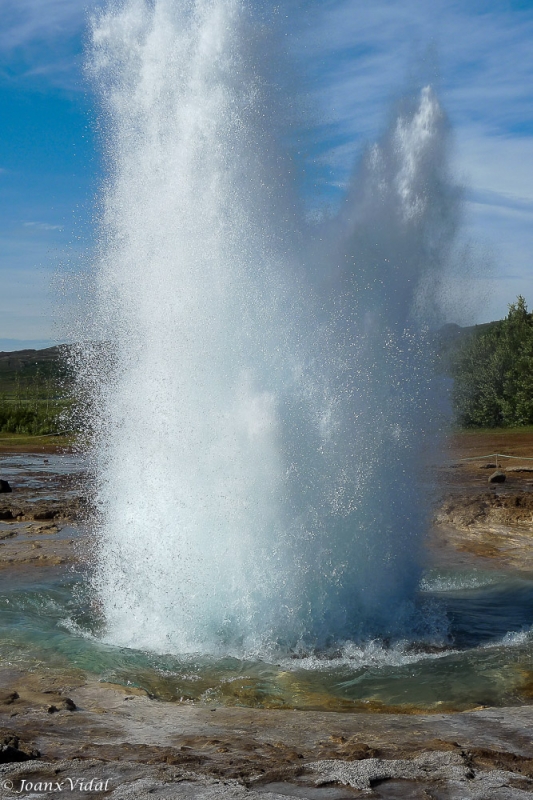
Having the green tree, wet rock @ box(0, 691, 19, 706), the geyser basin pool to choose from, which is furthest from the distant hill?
wet rock @ box(0, 691, 19, 706)

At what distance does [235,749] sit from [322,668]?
226 cm

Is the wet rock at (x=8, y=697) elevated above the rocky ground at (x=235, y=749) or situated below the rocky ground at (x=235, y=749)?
below

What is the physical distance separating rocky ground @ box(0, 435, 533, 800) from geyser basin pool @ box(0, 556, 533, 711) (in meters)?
0.39

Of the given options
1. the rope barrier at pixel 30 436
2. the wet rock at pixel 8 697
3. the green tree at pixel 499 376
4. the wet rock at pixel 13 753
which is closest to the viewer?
the wet rock at pixel 13 753

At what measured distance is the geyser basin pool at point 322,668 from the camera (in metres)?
6.06

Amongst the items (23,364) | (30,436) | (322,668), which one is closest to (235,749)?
(322,668)

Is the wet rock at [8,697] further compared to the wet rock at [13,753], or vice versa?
the wet rock at [8,697]

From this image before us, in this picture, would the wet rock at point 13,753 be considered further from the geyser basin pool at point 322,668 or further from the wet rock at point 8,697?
the geyser basin pool at point 322,668

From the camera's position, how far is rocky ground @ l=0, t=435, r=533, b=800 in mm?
3930

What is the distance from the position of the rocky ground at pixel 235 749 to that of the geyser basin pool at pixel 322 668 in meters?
0.39

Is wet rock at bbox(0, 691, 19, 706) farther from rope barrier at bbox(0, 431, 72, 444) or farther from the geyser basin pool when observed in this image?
rope barrier at bbox(0, 431, 72, 444)

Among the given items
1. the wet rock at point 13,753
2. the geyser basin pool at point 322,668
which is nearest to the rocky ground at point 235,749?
the wet rock at point 13,753

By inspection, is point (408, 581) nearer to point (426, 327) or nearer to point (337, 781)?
point (426, 327)

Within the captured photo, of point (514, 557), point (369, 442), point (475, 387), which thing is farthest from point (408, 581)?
point (475, 387)
